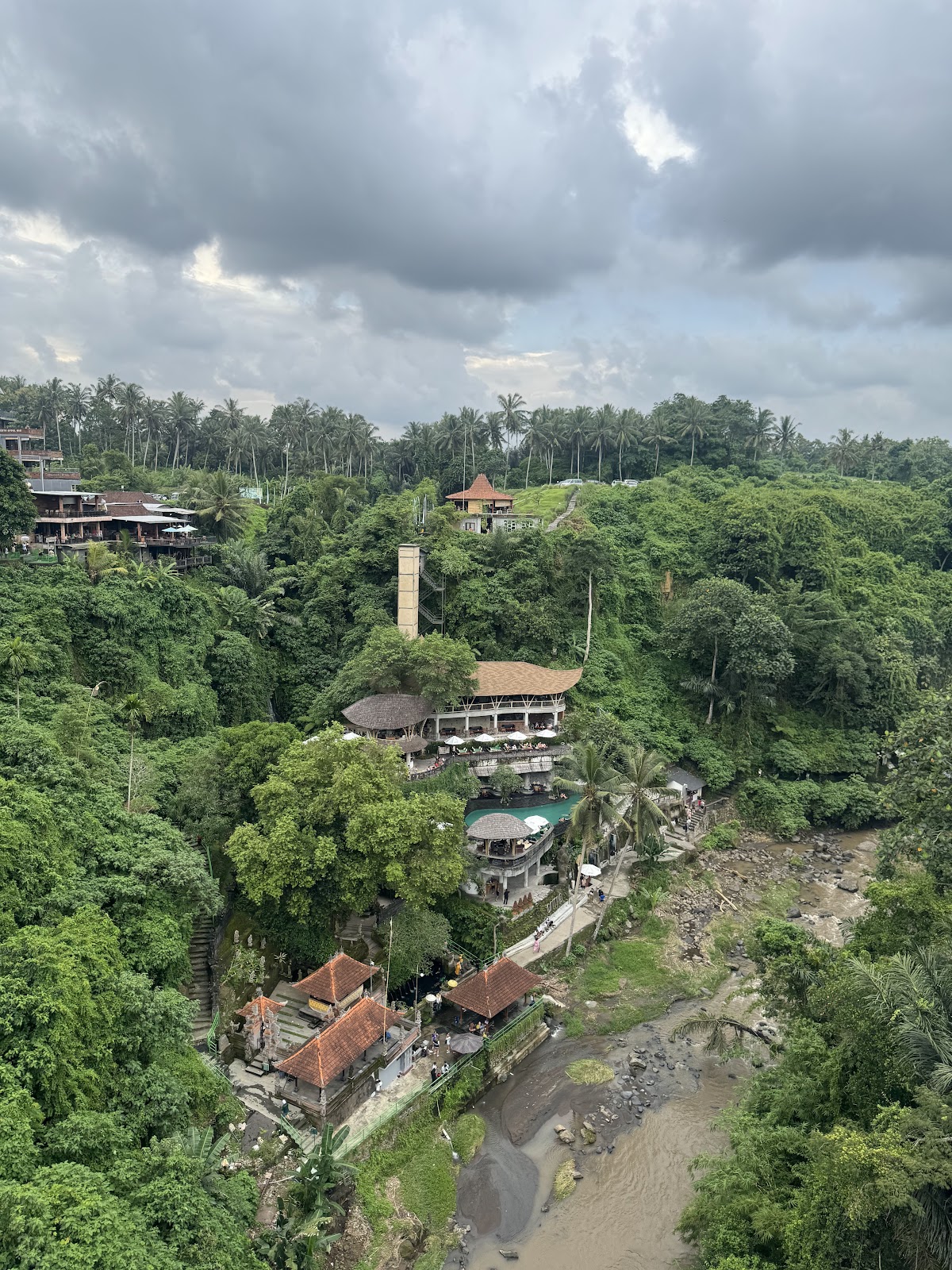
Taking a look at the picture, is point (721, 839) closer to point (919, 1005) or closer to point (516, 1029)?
point (516, 1029)

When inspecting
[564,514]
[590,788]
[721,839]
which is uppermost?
[564,514]

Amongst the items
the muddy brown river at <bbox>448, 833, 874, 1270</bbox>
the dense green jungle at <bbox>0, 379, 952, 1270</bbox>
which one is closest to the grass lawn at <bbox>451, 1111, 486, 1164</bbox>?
the muddy brown river at <bbox>448, 833, 874, 1270</bbox>

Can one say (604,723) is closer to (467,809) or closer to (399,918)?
(467,809)

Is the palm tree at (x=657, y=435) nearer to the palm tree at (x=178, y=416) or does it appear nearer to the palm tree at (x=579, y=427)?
the palm tree at (x=579, y=427)

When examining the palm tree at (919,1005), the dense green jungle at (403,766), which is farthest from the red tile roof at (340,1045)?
the palm tree at (919,1005)

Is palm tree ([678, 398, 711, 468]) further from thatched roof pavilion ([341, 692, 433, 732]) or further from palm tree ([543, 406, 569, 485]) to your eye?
thatched roof pavilion ([341, 692, 433, 732])

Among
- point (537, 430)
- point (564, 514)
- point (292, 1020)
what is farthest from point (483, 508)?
point (292, 1020)
